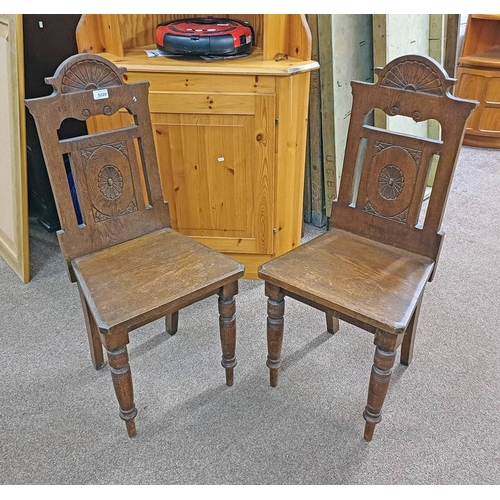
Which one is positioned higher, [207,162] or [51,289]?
[207,162]

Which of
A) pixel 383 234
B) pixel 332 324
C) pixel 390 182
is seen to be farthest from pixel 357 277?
pixel 332 324

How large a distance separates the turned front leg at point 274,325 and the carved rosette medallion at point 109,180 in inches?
22.0

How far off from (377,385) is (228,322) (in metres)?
0.50

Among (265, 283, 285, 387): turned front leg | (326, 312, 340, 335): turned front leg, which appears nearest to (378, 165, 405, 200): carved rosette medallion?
(265, 283, 285, 387): turned front leg

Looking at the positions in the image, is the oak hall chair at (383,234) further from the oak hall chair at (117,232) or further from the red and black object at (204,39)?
the red and black object at (204,39)

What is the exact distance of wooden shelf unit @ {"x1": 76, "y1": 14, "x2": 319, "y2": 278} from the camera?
193 centimetres

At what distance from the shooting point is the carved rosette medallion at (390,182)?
160 centimetres

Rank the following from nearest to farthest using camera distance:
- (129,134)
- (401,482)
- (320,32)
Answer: (401,482) < (129,134) < (320,32)

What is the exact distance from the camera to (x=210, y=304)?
87.1 inches

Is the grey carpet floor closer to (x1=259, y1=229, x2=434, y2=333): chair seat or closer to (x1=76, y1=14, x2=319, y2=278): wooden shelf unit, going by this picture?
(x1=76, y1=14, x2=319, y2=278): wooden shelf unit

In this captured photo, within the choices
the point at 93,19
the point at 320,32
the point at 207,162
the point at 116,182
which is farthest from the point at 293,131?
the point at 93,19

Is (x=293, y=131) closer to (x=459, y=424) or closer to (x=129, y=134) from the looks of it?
(x=129, y=134)

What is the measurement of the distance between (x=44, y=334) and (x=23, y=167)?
0.71m

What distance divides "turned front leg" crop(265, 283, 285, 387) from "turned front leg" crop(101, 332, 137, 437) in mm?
459
